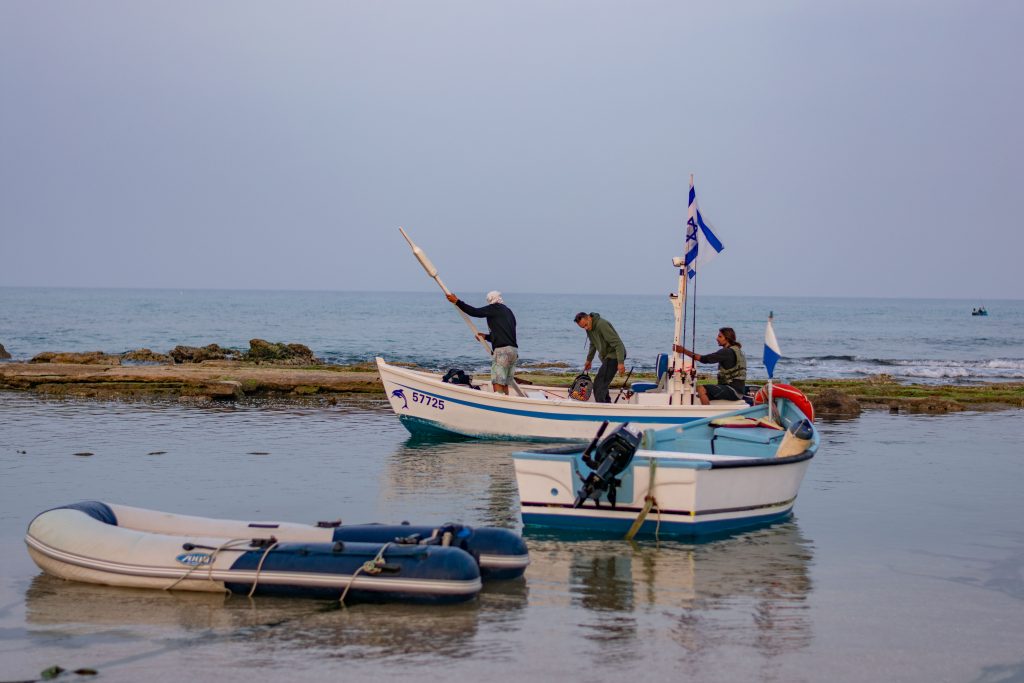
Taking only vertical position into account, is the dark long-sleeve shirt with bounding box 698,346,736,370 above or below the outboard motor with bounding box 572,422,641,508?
above

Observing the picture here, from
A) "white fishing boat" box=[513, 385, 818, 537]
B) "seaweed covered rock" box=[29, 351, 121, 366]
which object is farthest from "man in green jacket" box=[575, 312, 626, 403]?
"seaweed covered rock" box=[29, 351, 121, 366]

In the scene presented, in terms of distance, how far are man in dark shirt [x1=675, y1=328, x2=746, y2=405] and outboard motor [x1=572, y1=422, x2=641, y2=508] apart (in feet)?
17.1

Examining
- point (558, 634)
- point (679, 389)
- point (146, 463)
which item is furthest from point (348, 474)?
point (558, 634)

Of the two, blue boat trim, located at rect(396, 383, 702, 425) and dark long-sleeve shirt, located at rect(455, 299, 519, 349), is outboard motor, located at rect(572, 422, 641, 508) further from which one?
dark long-sleeve shirt, located at rect(455, 299, 519, 349)

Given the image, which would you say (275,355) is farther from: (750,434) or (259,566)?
(259,566)

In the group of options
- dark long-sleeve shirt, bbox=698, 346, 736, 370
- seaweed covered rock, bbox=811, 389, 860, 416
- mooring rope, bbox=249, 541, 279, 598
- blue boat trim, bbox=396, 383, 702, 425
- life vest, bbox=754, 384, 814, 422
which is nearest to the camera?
mooring rope, bbox=249, 541, 279, 598

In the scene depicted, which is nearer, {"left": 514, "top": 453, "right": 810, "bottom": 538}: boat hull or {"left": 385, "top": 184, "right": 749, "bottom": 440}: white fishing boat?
{"left": 514, "top": 453, "right": 810, "bottom": 538}: boat hull

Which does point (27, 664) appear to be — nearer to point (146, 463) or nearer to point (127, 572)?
point (127, 572)

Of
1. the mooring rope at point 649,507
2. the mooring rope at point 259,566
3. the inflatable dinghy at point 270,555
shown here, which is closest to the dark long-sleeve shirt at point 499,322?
the mooring rope at point 649,507

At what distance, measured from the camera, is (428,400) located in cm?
1797

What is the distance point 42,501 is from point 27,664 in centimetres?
572

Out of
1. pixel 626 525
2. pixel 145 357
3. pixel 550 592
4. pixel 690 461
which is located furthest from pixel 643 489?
pixel 145 357

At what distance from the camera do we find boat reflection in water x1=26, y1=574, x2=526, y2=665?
7586mm

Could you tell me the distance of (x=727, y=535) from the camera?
11500 mm
